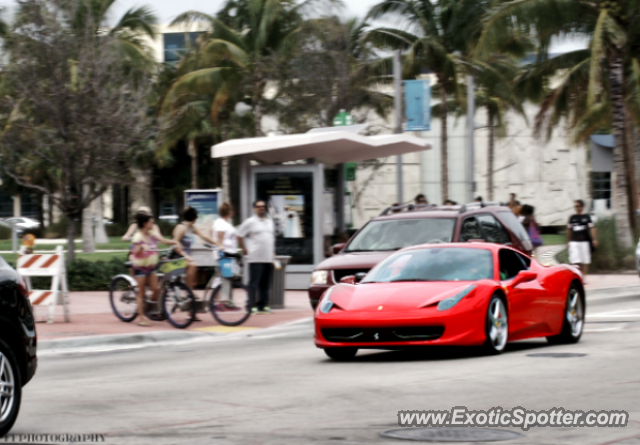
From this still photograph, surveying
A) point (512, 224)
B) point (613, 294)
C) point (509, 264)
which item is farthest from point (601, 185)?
point (509, 264)

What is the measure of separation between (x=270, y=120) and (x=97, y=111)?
36.3 m

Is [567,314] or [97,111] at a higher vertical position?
[97,111]

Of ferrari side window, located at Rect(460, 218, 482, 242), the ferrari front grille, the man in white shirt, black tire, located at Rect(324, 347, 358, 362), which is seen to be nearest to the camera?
the ferrari front grille

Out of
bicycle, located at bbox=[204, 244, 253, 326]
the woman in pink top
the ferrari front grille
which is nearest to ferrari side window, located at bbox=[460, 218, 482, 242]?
bicycle, located at bbox=[204, 244, 253, 326]

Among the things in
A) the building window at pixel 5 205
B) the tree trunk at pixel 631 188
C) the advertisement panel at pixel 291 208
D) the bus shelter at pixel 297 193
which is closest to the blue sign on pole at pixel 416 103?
the tree trunk at pixel 631 188

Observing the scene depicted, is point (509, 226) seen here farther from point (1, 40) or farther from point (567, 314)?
point (1, 40)

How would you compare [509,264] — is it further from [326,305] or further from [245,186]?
[245,186]

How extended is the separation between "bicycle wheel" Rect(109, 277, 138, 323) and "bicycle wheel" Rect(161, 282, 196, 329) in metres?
0.74

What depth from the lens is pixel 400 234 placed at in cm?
1614

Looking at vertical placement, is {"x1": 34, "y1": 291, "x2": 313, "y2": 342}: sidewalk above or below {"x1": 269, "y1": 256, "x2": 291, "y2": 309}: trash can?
below

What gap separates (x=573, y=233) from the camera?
22281 millimetres

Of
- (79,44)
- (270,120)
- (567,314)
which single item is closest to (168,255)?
(567,314)

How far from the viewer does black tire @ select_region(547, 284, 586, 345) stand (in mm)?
11969

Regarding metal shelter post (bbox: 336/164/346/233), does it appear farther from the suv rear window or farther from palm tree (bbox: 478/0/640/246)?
the suv rear window
